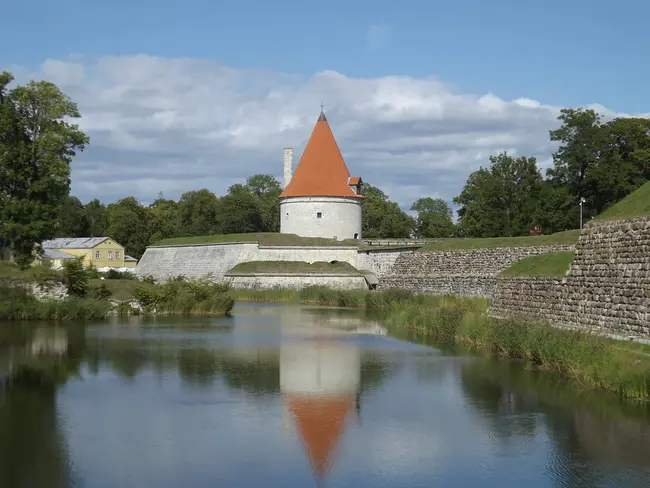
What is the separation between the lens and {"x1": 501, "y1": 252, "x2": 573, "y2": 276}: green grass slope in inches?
878

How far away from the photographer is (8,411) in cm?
1354

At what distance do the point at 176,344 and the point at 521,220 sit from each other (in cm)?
3821

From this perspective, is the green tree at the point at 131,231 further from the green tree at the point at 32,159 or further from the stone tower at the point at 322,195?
the green tree at the point at 32,159

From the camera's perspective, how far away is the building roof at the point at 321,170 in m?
56.4

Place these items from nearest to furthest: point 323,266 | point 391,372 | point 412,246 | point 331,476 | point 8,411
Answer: point 331,476, point 8,411, point 391,372, point 412,246, point 323,266

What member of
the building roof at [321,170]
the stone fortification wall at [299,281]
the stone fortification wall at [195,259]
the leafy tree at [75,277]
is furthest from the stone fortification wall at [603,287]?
the building roof at [321,170]

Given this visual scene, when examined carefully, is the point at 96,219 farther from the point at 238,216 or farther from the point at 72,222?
the point at 238,216

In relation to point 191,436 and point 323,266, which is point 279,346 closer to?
point 191,436

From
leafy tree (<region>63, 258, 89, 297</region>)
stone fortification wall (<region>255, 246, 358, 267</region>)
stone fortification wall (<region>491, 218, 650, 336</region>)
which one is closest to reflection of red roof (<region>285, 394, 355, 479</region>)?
stone fortification wall (<region>491, 218, 650, 336</region>)

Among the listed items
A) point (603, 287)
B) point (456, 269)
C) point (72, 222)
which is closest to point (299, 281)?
point (456, 269)

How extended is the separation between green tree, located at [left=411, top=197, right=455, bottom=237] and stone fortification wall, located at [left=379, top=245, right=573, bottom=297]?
1035 inches

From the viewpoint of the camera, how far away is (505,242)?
39.8 meters

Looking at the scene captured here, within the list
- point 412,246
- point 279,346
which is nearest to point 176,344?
point 279,346

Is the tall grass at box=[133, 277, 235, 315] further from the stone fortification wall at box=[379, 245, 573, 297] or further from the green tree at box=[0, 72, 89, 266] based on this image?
the stone fortification wall at box=[379, 245, 573, 297]
